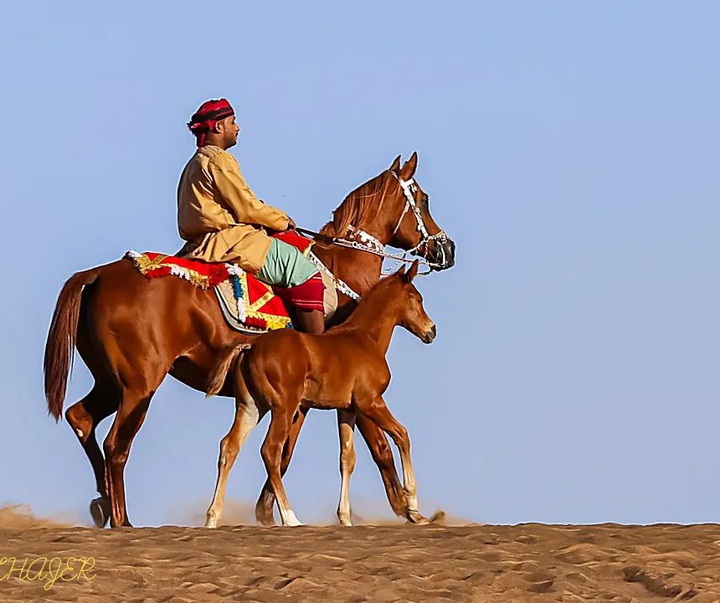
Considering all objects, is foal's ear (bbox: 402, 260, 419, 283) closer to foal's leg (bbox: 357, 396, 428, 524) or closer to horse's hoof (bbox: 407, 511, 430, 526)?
foal's leg (bbox: 357, 396, 428, 524)

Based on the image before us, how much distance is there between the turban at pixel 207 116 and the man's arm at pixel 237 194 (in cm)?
30

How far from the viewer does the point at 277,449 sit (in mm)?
11922

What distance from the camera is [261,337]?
39.6 ft

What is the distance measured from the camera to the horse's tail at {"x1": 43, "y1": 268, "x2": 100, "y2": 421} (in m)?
12.3

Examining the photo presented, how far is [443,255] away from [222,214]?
197 cm

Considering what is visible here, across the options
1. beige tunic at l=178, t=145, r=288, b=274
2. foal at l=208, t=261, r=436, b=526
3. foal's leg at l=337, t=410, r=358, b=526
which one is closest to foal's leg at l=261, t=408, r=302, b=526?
foal at l=208, t=261, r=436, b=526

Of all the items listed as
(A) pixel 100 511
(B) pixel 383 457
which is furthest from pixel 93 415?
(B) pixel 383 457

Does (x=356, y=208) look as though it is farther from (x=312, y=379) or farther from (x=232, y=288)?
(x=312, y=379)

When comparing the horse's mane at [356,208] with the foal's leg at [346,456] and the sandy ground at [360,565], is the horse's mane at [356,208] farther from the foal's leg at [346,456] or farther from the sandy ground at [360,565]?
the sandy ground at [360,565]

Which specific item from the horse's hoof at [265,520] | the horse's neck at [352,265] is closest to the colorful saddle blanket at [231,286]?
the horse's neck at [352,265]

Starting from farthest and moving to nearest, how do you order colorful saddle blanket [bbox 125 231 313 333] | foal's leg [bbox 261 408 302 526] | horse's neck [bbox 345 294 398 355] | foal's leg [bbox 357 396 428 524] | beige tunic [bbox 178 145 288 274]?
beige tunic [bbox 178 145 288 274] < horse's neck [bbox 345 294 398 355] < colorful saddle blanket [bbox 125 231 313 333] < foal's leg [bbox 357 396 428 524] < foal's leg [bbox 261 408 302 526]

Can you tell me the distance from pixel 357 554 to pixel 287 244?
10.6 feet

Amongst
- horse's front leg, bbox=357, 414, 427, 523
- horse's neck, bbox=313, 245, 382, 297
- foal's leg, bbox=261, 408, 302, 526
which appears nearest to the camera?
foal's leg, bbox=261, 408, 302, 526

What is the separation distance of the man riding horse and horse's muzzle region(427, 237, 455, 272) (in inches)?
51.8
